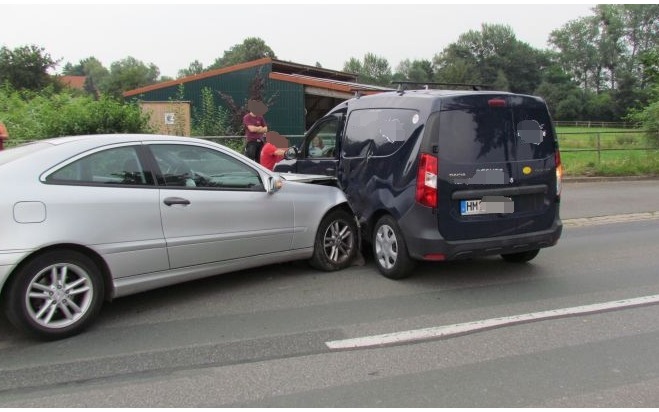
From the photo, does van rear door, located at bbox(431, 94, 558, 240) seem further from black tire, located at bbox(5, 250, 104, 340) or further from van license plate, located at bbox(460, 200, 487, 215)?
black tire, located at bbox(5, 250, 104, 340)

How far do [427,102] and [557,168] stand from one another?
1610 millimetres

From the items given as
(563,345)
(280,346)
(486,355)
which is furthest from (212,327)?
(563,345)

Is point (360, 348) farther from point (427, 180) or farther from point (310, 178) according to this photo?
point (310, 178)

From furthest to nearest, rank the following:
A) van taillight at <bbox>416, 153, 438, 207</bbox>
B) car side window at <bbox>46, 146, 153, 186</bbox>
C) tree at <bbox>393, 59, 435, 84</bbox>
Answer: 1. tree at <bbox>393, 59, 435, 84</bbox>
2. van taillight at <bbox>416, 153, 438, 207</bbox>
3. car side window at <bbox>46, 146, 153, 186</bbox>

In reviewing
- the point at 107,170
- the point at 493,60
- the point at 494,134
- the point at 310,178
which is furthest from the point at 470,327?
the point at 493,60

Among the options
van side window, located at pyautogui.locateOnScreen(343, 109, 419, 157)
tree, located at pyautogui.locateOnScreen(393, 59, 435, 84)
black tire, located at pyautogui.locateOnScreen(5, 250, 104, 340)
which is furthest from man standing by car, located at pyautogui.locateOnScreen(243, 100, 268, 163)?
tree, located at pyautogui.locateOnScreen(393, 59, 435, 84)

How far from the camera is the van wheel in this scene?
221 inches

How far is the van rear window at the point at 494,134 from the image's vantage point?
532cm

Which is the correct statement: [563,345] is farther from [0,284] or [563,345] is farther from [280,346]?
[0,284]

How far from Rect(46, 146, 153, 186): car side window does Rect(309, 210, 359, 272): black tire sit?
199 cm

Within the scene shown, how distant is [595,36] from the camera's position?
108m

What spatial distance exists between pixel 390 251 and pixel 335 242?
0.69 meters

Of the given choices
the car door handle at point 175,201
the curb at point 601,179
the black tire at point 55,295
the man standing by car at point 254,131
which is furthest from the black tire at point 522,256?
the curb at point 601,179

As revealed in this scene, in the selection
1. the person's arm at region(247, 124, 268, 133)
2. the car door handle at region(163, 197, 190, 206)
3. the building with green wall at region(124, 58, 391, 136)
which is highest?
the building with green wall at region(124, 58, 391, 136)
